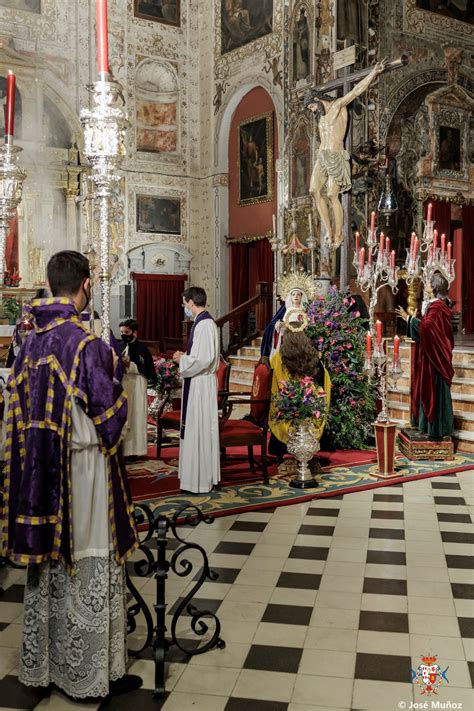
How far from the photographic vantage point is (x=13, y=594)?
180 inches

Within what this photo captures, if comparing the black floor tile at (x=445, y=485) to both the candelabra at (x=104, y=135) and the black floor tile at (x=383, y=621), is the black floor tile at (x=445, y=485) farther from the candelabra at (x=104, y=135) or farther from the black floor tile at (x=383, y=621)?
the candelabra at (x=104, y=135)

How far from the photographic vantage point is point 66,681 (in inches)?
125

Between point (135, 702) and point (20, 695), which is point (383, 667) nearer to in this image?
point (135, 702)

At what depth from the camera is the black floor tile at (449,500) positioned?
6.67m

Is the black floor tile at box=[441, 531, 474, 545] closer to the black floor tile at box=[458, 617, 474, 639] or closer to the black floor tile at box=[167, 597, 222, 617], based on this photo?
the black floor tile at box=[458, 617, 474, 639]

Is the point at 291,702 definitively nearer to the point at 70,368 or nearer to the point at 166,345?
the point at 70,368

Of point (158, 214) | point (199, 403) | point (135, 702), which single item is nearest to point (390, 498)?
point (199, 403)

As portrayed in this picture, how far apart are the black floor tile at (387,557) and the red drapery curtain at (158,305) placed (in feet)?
43.7

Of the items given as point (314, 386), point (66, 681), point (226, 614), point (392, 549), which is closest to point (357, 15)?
point (314, 386)

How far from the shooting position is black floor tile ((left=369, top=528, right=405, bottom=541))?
18.6 feet

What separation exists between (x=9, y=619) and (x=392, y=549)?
2.64 metres

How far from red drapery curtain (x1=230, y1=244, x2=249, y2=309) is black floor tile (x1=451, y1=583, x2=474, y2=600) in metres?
13.9

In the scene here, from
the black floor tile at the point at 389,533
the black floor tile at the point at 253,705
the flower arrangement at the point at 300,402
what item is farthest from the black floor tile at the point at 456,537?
the black floor tile at the point at 253,705

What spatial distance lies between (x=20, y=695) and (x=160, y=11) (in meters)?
17.9
